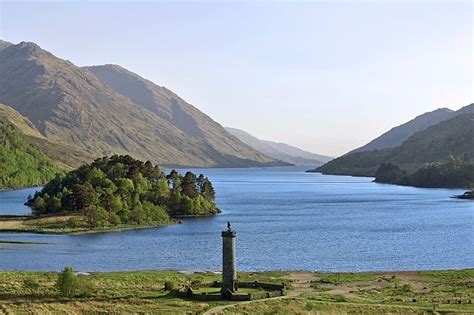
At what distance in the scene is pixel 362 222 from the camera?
639 feet

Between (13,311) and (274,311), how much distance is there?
23233mm

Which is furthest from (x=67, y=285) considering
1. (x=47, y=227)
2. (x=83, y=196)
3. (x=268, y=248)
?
(x=83, y=196)

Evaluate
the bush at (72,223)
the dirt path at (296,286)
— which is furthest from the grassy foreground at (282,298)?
the bush at (72,223)

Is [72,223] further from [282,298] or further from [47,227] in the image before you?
[282,298]

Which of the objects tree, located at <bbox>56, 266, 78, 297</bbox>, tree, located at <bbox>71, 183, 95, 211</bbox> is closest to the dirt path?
tree, located at <bbox>56, 266, 78, 297</bbox>

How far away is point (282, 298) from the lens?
73500 mm

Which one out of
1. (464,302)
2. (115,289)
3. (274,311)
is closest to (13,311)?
(115,289)

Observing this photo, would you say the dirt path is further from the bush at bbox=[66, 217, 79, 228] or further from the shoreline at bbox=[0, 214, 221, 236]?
the bush at bbox=[66, 217, 79, 228]

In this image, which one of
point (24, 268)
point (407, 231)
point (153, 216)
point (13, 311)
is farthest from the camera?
point (153, 216)

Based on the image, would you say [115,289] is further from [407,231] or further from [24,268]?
[407,231]

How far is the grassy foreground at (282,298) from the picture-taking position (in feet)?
215

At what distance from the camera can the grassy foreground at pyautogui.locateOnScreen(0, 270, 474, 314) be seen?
65.6 metres

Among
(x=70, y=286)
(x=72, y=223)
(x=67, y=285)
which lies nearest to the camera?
(x=67, y=285)

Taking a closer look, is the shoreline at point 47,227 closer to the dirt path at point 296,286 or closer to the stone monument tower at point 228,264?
the dirt path at point 296,286
